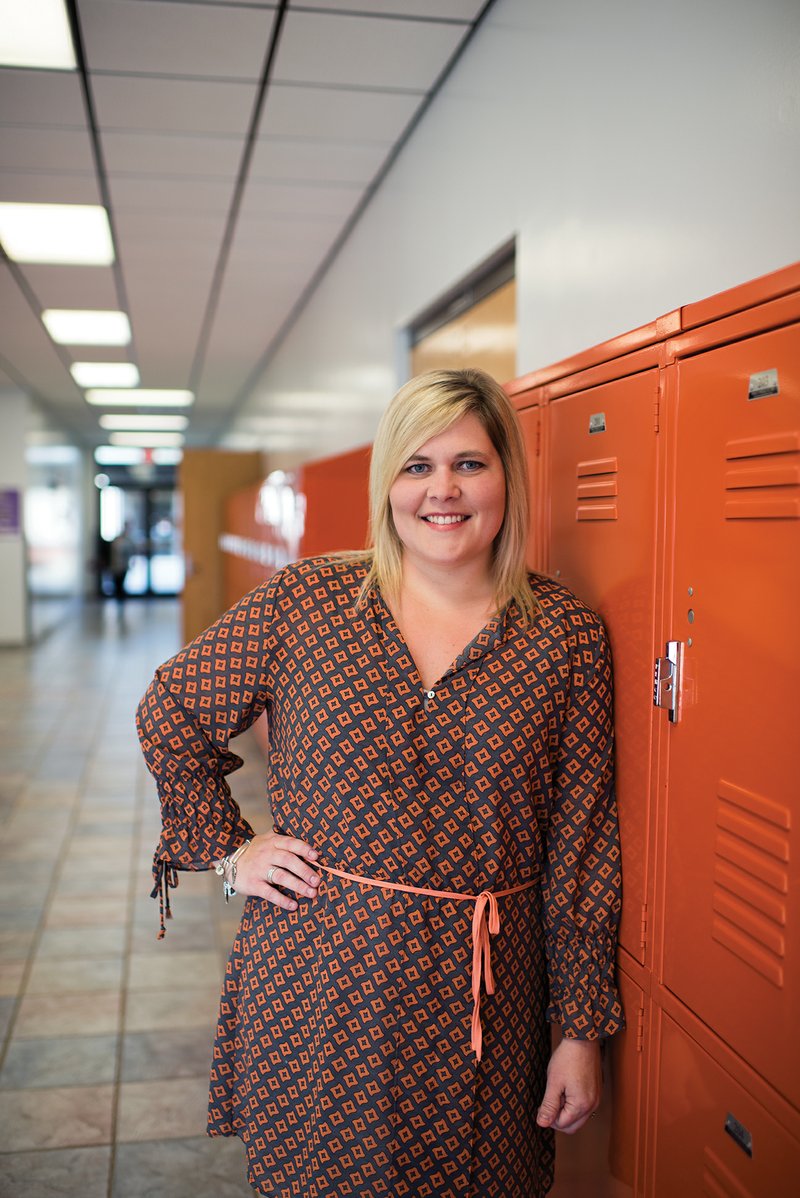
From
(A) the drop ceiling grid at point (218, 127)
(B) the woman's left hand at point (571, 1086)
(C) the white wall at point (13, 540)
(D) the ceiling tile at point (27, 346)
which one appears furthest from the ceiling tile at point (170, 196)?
(C) the white wall at point (13, 540)

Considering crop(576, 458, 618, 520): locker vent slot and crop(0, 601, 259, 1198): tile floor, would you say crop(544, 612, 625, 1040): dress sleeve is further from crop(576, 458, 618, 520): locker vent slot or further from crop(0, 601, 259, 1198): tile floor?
crop(0, 601, 259, 1198): tile floor

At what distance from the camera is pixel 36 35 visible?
3201 mm

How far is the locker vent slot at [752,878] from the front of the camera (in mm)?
1111

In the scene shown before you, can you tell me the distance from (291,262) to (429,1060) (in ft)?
18.1

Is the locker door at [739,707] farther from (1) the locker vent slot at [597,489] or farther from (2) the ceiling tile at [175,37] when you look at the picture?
(2) the ceiling tile at [175,37]

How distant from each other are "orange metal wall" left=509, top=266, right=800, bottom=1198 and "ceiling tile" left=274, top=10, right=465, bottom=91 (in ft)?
7.07

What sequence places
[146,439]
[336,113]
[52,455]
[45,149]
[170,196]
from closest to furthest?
[336,113] → [45,149] → [170,196] → [52,455] → [146,439]

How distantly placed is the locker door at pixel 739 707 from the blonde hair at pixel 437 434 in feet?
1.07

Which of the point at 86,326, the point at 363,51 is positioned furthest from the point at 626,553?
the point at 86,326

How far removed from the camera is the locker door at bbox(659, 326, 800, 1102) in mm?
1083

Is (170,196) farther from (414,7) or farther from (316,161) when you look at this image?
(414,7)

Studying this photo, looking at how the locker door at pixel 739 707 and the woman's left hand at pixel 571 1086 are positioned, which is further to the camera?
the woman's left hand at pixel 571 1086

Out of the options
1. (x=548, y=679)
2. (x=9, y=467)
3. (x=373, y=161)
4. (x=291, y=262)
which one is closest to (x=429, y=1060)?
(x=548, y=679)

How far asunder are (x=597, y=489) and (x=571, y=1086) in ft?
2.90
